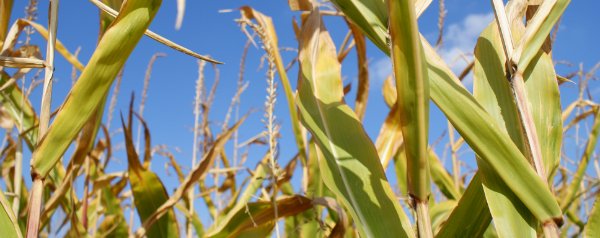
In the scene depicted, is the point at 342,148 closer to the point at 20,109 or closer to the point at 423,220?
the point at 423,220

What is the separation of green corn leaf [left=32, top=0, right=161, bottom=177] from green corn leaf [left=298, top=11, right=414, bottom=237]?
30 centimetres

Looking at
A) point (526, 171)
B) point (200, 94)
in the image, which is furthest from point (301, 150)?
point (200, 94)

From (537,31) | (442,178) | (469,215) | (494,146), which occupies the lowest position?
(442,178)

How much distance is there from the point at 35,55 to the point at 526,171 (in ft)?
3.14

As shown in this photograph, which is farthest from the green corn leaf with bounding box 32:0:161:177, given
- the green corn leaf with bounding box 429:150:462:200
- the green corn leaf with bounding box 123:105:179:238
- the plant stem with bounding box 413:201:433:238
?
the green corn leaf with bounding box 429:150:462:200

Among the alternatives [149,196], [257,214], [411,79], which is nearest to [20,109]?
[149,196]

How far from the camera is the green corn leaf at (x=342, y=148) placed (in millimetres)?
627

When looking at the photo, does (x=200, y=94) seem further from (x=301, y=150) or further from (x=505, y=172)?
(x=505, y=172)

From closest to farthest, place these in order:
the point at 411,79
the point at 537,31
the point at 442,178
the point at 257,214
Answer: the point at 411,79 < the point at 537,31 < the point at 257,214 < the point at 442,178

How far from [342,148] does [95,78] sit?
13.2 inches

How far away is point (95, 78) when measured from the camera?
20.4 inches

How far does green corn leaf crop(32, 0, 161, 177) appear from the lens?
0.51 metres

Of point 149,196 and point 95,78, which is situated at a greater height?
point 95,78

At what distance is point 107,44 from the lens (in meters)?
0.51
